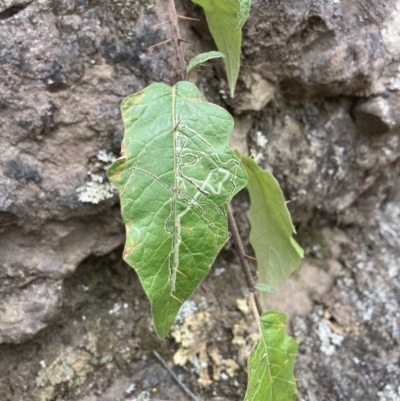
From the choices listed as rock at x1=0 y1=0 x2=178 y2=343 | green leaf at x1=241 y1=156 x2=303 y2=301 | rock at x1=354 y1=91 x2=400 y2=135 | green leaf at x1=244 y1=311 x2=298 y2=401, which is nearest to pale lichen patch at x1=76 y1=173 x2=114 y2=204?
rock at x1=0 y1=0 x2=178 y2=343

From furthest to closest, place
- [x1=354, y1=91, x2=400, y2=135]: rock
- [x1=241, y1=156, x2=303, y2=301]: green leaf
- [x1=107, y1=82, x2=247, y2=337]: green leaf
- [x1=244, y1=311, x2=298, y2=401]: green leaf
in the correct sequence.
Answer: [x1=354, y1=91, x2=400, y2=135]: rock
[x1=241, y1=156, x2=303, y2=301]: green leaf
[x1=244, y1=311, x2=298, y2=401]: green leaf
[x1=107, y1=82, x2=247, y2=337]: green leaf

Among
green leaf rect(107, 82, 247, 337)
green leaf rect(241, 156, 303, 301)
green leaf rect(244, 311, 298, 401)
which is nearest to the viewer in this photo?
green leaf rect(107, 82, 247, 337)

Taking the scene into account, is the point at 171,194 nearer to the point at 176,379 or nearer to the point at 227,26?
the point at 227,26

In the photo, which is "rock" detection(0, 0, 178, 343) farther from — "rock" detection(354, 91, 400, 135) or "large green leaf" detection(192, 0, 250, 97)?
"rock" detection(354, 91, 400, 135)

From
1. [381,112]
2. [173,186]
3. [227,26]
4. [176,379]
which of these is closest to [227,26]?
[227,26]

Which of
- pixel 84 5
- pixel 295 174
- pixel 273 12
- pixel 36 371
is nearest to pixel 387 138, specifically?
pixel 295 174

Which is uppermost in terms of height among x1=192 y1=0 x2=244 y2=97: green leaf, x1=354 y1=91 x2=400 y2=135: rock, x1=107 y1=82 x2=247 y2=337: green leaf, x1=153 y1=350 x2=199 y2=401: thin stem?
x1=192 y1=0 x2=244 y2=97: green leaf

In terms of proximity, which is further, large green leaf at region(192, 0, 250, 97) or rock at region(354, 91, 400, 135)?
rock at region(354, 91, 400, 135)
